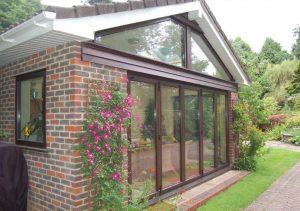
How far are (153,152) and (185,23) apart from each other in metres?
3.27

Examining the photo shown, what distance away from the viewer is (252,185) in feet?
25.3

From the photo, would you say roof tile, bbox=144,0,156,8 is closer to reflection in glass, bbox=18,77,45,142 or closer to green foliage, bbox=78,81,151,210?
green foliage, bbox=78,81,151,210

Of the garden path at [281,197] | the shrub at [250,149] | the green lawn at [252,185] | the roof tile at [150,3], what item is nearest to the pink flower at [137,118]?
the roof tile at [150,3]

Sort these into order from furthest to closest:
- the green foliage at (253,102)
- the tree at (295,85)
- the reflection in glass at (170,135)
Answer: the tree at (295,85) < the green foliage at (253,102) < the reflection in glass at (170,135)

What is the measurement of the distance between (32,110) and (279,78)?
26.0 meters

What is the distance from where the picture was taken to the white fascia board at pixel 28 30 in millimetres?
3545

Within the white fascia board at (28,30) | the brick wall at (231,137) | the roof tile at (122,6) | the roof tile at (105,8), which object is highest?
the roof tile at (122,6)

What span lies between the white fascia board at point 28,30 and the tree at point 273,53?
116 feet

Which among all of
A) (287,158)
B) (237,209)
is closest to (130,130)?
(237,209)

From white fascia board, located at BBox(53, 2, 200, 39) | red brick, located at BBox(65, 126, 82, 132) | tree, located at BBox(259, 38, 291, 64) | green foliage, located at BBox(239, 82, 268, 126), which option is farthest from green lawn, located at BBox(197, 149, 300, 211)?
tree, located at BBox(259, 38, 291, 64)

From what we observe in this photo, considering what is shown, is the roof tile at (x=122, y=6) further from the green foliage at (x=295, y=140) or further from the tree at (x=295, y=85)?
the tree at (x=295, y=85)

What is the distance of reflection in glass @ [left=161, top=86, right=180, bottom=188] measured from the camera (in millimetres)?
6207

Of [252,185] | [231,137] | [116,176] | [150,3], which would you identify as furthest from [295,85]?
[116,176]

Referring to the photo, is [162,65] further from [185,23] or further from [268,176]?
[268,176]
